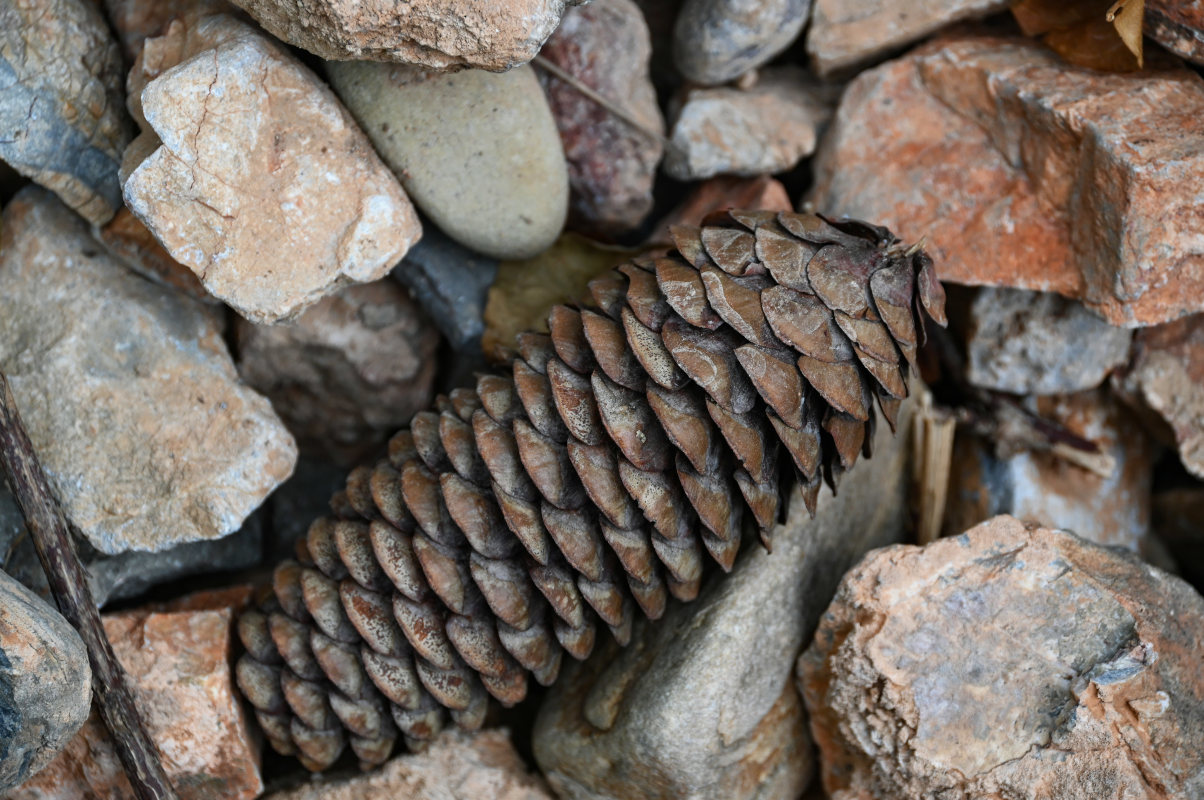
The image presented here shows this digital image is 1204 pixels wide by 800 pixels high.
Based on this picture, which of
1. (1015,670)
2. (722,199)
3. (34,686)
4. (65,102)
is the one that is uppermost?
(65,102)

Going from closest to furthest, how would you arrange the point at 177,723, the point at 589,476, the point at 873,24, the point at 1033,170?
the point at 589,476, the point at 177,723, the point at 1033,170, the point at 873,24

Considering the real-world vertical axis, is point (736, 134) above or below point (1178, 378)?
above

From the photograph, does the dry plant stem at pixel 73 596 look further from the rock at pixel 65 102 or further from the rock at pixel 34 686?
the rock at pixel 65 102

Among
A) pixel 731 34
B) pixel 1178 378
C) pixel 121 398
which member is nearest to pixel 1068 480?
pixel 1178 378

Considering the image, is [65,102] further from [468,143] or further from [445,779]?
[445,779]

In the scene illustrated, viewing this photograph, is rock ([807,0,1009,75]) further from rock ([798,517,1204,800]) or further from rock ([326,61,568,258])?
rock ([798,517,1204,800])

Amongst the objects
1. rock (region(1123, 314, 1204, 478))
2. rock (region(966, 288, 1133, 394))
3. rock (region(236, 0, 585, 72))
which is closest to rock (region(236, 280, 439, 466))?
rock (region(236, 0, 585, 72))

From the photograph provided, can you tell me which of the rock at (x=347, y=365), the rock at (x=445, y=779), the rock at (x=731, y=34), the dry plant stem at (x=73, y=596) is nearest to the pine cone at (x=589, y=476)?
the rock at (x=445, y=779)
